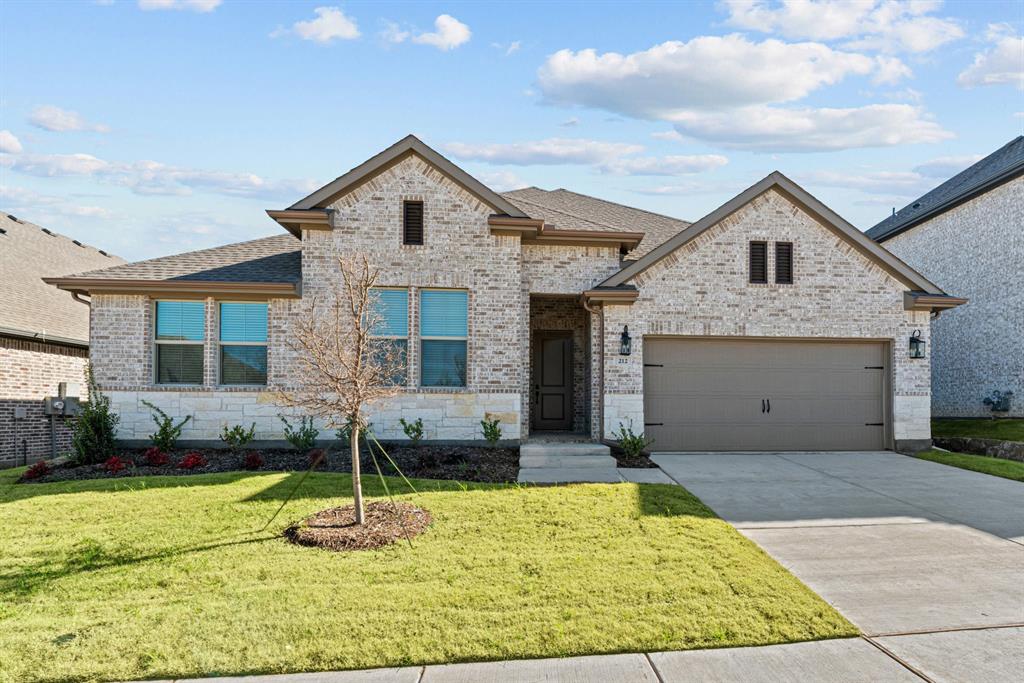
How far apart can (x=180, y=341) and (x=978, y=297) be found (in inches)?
792

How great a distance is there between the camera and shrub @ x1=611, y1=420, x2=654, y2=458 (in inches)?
477

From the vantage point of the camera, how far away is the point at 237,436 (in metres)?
12.3

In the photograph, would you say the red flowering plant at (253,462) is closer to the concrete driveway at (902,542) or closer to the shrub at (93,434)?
the shrub at (93,434)

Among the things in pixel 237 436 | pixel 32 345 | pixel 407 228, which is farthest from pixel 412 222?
pixel 32 345

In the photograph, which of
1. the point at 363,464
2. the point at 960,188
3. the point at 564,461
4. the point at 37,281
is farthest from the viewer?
the point at 960,188

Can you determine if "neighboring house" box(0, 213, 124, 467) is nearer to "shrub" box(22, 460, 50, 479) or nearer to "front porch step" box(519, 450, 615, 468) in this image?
"shrub" box(22, 460, 50, 479)

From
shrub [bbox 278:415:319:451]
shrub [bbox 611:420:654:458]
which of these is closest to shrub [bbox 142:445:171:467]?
shrub [bbox 278:415:319:451]

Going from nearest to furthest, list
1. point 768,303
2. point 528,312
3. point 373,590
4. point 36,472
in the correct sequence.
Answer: point 373,590 < point 36,472 < point 768,303 < point 528,312

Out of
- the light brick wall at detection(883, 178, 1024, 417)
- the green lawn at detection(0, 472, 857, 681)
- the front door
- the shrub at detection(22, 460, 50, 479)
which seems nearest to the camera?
the green lawn at detection(0, 472, 857, 681)

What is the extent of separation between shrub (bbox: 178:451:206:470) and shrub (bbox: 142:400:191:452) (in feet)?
4.02

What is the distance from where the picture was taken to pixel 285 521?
7.68 m

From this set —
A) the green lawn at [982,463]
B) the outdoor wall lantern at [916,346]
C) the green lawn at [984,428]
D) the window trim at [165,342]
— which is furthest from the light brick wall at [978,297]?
the window trim at [165,342]

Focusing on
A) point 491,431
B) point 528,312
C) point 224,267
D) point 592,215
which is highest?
point 592,215

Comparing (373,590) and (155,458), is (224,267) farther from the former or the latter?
(373,590)
